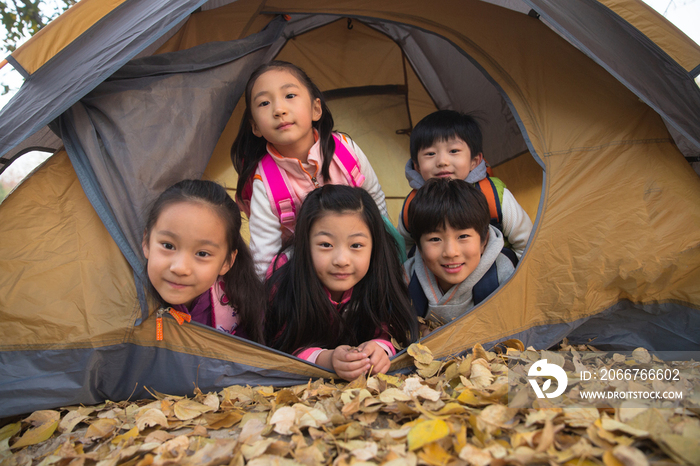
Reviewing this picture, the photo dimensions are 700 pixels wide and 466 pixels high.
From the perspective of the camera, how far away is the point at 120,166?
162cm

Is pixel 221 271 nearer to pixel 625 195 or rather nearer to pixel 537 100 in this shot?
pixel 537 100

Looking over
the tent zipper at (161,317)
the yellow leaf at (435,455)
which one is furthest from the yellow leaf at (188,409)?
the yellow leaf at (435,455)

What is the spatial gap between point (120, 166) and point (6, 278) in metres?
0.48

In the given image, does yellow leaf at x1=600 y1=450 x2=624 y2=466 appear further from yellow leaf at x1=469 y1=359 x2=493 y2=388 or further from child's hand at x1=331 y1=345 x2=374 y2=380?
child's hand at x1=331 y1=345 x2=374 y2=380

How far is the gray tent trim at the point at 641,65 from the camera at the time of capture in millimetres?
1756

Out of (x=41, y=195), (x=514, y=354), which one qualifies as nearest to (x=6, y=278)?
(x=41, y=195)

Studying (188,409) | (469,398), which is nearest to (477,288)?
(469,398)

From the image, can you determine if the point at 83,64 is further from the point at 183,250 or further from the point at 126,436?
the point at 126,436

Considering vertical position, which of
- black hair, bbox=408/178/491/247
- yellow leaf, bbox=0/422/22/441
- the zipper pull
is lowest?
yellow leaf, bbox=0/422/22/441

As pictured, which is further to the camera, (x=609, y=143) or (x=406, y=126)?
(x=406, y=126)

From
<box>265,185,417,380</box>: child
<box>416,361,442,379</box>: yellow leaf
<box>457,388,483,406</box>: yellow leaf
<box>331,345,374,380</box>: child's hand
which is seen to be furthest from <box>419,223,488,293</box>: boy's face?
<box>457,388,483,406</box>: yellow leaf

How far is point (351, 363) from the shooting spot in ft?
5.05

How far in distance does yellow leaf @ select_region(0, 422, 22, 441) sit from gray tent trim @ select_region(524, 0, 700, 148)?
220 cm

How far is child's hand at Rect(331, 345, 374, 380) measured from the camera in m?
1.53
